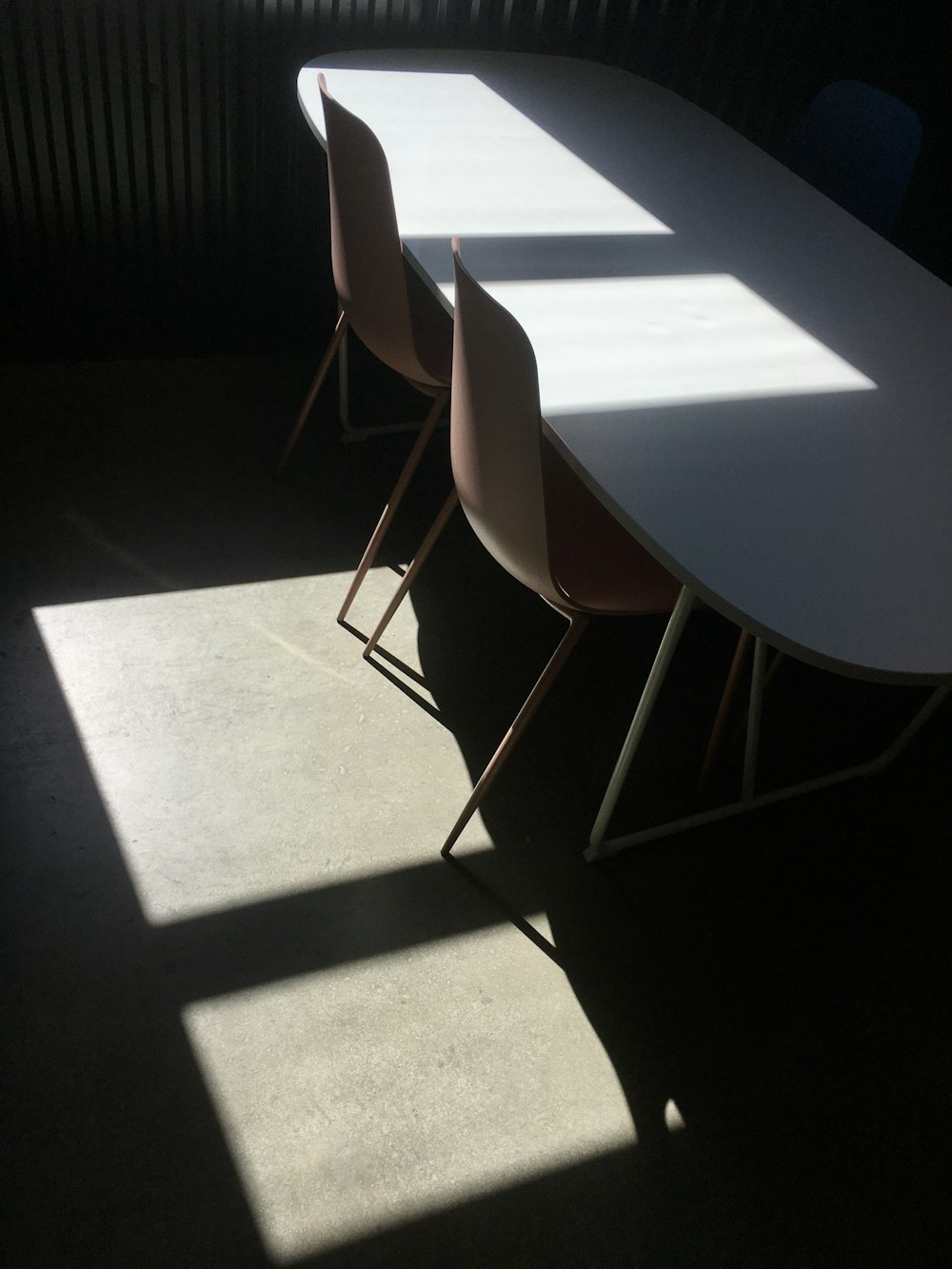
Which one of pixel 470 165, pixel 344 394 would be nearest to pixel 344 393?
pixel 344 394

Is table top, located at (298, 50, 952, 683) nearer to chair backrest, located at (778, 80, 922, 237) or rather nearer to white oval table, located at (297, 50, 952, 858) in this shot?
white oval table, located at (297, 50, 952, 858)

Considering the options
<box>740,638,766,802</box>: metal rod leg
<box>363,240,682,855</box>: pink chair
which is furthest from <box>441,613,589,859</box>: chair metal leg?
<box>740,638,766,802</box>: metal rod leg

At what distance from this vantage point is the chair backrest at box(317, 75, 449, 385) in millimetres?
1786

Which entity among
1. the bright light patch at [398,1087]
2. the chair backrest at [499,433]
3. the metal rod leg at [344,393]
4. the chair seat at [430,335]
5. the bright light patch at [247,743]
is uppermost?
the chair backrest at [499,433]

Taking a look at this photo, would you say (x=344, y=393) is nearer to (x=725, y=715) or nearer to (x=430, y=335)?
(x=430, y=335)

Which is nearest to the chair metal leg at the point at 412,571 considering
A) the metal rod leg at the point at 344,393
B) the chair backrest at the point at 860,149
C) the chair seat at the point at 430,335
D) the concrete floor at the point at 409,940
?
the concrete floor at the point at 409,940

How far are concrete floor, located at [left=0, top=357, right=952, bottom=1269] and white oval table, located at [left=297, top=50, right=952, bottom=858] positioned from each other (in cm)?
19

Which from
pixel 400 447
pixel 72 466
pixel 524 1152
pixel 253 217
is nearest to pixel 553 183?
pixel 400 447

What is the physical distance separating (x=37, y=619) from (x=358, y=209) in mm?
953

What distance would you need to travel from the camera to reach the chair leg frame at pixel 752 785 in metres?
1.85

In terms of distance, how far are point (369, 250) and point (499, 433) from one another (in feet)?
1.94

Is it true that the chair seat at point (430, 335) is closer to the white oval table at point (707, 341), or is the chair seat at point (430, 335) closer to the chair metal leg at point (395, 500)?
the chair metal leg at point (395, 500)

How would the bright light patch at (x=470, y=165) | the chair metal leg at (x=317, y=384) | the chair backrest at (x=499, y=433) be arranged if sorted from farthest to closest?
1. the chair metal leg at (x=317, y=384)
2. the bright light patch at (x=470, y=165)
3. the chair backrest at (x=499, y=433)

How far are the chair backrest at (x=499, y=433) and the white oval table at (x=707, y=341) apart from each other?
0.05 metres
